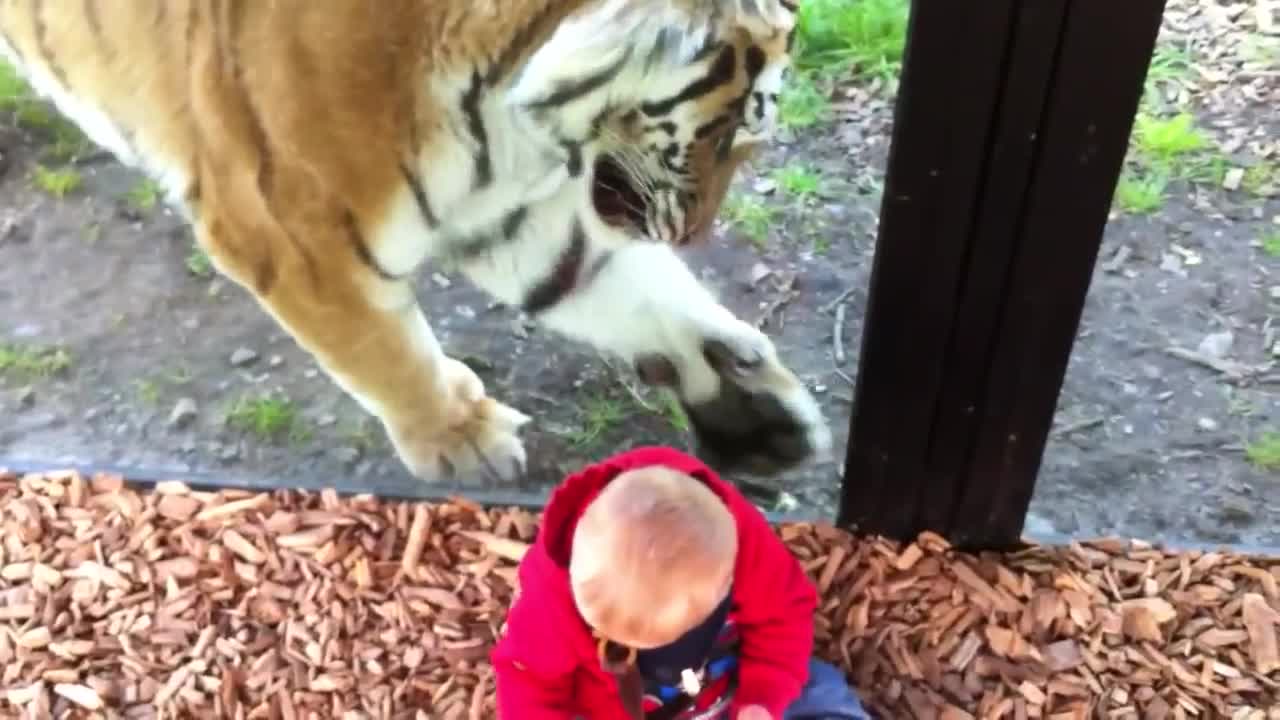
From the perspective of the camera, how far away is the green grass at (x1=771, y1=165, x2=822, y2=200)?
3.85 ft

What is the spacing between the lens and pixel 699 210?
1167 mm

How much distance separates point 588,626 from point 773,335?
1.06 ft

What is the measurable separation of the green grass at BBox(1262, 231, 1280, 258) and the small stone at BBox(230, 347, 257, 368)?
0.90 meters

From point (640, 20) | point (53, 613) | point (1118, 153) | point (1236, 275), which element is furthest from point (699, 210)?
point (53, 613)

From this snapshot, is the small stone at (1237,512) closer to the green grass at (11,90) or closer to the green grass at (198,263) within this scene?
the green grass at (198,263)

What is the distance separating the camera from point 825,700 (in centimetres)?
128

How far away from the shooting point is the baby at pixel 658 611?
101cm

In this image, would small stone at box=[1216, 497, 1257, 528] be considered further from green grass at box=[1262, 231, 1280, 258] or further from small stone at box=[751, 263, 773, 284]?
small stone at box=[751, 263, 773, 284]

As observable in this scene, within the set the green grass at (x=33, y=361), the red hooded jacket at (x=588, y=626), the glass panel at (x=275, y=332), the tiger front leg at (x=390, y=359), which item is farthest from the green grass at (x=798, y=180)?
the green grass at (x=33, y=361)

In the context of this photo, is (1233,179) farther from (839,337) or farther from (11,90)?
(11,90)

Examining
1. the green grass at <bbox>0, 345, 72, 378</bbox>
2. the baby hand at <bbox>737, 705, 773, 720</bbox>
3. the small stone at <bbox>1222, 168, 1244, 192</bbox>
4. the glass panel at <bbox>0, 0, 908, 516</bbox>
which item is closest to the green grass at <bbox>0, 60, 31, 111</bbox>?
the glass panel at <bbox>0, 0, 908, 516</bbox>

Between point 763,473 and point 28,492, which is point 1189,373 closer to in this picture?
point 763,473

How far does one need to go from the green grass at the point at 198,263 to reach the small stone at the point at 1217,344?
0.88 metres

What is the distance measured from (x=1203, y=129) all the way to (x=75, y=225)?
97 centimetres
